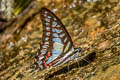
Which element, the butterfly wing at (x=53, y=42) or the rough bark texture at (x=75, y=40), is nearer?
the rough bark texture at (x=75, y=40)

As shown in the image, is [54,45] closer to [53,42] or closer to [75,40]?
[53,42]

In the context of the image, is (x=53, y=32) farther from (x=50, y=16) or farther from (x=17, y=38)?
(x=17, y=38)

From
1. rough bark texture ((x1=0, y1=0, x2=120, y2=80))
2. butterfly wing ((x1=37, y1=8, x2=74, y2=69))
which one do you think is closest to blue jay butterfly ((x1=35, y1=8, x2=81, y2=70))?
butterfly wing ((x1=37, y1=8, x2=74, y2=69))

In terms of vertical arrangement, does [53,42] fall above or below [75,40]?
above

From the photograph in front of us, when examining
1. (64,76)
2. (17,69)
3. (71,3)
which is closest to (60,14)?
(71,3)

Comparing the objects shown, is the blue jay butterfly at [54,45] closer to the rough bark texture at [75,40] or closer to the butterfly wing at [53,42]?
the butterfly wing at [53,42]

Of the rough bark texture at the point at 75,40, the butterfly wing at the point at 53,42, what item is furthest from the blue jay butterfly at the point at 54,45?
the rough bark texture at the point at 75,40

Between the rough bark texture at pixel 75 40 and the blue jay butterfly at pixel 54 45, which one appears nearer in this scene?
the rough bark texture at pixel 75 40

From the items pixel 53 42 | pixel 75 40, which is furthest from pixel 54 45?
pixel 75 40
